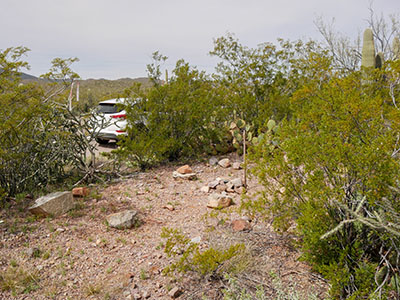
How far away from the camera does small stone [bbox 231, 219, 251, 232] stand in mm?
3943

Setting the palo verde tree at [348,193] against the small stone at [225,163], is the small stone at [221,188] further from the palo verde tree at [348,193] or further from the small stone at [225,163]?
the palo verde tree at [348,193]

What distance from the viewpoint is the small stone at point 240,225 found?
12.9 feet

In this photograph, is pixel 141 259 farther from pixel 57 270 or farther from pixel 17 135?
pixel 17 135

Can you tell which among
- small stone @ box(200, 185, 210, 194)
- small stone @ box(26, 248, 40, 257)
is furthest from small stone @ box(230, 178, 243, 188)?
small stone @ box(26, 248, 40, 257)

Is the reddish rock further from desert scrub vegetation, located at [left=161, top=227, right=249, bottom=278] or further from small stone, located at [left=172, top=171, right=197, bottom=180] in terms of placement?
desert scrub vegetation, located at [left=161, top=227, right=249, bottom=278]

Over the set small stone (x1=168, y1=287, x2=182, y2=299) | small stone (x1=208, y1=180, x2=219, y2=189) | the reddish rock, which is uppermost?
the reddish rock

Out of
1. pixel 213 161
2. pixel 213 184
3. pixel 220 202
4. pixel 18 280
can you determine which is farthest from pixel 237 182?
pixel 18 280

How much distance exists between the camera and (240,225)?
4.00 meters

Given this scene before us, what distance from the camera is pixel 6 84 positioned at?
5.05 metres

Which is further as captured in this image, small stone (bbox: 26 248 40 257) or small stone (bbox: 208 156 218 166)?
small stone (bbox: 208 156 218 166)

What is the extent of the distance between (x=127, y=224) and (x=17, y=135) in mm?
2408

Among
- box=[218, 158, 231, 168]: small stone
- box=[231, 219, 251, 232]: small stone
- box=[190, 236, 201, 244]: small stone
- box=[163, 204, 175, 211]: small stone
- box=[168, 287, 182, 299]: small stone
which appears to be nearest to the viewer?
box=[168, 287, 182, 299]: small stone

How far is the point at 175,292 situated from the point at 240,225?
1305 mm

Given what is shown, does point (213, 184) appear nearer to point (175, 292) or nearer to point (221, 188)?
point (221, 188)
